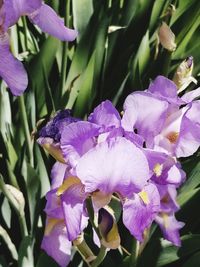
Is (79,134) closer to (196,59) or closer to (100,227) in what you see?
(100,227)

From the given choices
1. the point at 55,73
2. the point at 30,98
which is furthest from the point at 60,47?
the point at 30,98

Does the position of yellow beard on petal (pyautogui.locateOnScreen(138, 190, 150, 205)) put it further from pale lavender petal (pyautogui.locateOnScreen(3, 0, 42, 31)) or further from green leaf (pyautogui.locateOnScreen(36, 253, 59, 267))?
green leaf (pyautogui.locateOnScreen(36, 253, 59, 267))

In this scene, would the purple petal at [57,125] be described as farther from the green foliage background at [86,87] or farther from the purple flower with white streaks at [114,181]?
the green foliage background at [86,87]

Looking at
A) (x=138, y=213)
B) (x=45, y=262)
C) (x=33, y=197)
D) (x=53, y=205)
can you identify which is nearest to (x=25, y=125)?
(x=33, y=197)

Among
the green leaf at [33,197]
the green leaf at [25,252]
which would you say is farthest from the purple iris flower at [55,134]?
the green leaf at [33,197]

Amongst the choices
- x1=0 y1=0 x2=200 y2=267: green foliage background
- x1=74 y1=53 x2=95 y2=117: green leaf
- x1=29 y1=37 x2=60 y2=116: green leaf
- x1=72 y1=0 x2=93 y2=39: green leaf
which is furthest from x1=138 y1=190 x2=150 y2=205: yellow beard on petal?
x1=72 y1=0 x2=93 y2=39: green leaf

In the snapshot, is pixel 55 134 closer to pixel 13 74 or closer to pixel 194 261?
pixel 13 74
